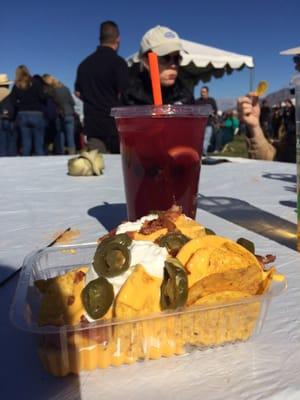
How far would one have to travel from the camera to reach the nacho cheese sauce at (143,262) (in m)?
0.39

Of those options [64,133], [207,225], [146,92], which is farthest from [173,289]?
[64,133]

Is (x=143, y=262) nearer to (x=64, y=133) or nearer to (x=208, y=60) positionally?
(x=64, y=133)

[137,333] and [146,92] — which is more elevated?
[146,92]

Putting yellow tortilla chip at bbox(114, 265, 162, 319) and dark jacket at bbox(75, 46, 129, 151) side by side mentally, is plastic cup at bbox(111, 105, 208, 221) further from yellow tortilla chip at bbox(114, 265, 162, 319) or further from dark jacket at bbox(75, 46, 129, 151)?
dark jacket at bbox(75, 46, 129, 151)

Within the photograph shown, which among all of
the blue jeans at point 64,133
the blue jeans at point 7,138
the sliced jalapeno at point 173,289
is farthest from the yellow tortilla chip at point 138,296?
the blue jeans at point 64,133

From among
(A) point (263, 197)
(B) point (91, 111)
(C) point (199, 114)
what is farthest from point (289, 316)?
(B) point (91, 111)

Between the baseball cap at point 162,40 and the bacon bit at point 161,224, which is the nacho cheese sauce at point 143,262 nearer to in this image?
the bacon bit at point 161,224

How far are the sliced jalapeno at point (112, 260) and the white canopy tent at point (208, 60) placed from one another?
22.6ft

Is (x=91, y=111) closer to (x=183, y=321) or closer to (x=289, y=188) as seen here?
(x=289, y=188)

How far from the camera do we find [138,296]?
377 millimetres

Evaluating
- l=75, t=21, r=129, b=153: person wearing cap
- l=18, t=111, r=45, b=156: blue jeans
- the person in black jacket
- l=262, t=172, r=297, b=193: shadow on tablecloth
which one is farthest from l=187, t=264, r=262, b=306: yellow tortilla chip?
l=18, t=111, r=45, b=156: blue jeans

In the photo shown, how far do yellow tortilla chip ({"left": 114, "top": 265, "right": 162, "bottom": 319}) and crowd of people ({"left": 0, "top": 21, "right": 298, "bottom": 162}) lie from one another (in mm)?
437

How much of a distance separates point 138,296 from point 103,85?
8.58 ft

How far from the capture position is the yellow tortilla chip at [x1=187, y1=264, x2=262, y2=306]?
0.39 metres
